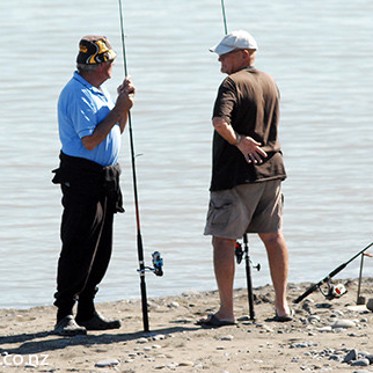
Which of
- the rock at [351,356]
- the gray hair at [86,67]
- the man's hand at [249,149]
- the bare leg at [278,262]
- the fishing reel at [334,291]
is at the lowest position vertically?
the rock at [351,356]

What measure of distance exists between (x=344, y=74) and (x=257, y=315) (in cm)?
879

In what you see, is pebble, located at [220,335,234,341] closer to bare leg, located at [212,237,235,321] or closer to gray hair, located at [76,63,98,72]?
bare leg, located at [212,237,235,321]

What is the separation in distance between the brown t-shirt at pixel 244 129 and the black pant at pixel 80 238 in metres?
0.60

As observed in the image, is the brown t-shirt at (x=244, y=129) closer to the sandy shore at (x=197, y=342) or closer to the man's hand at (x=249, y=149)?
the man's hand at (x=249, y=149)

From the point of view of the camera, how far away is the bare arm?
24.8 feet

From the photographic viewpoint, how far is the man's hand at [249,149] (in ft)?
25.0

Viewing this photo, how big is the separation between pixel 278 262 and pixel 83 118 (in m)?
1.31

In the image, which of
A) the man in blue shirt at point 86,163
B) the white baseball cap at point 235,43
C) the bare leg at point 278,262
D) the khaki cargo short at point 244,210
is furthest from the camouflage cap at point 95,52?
the bare leg at point 278,262

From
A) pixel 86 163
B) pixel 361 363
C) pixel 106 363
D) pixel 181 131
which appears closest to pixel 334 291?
pixel 361 363

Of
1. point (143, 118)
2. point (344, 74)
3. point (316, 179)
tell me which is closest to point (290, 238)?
point (316, 179)

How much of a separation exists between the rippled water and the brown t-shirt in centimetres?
183

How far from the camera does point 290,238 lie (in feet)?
34.7

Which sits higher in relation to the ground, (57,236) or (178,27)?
(178,27)

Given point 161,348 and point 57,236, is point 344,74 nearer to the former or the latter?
point 57,236
